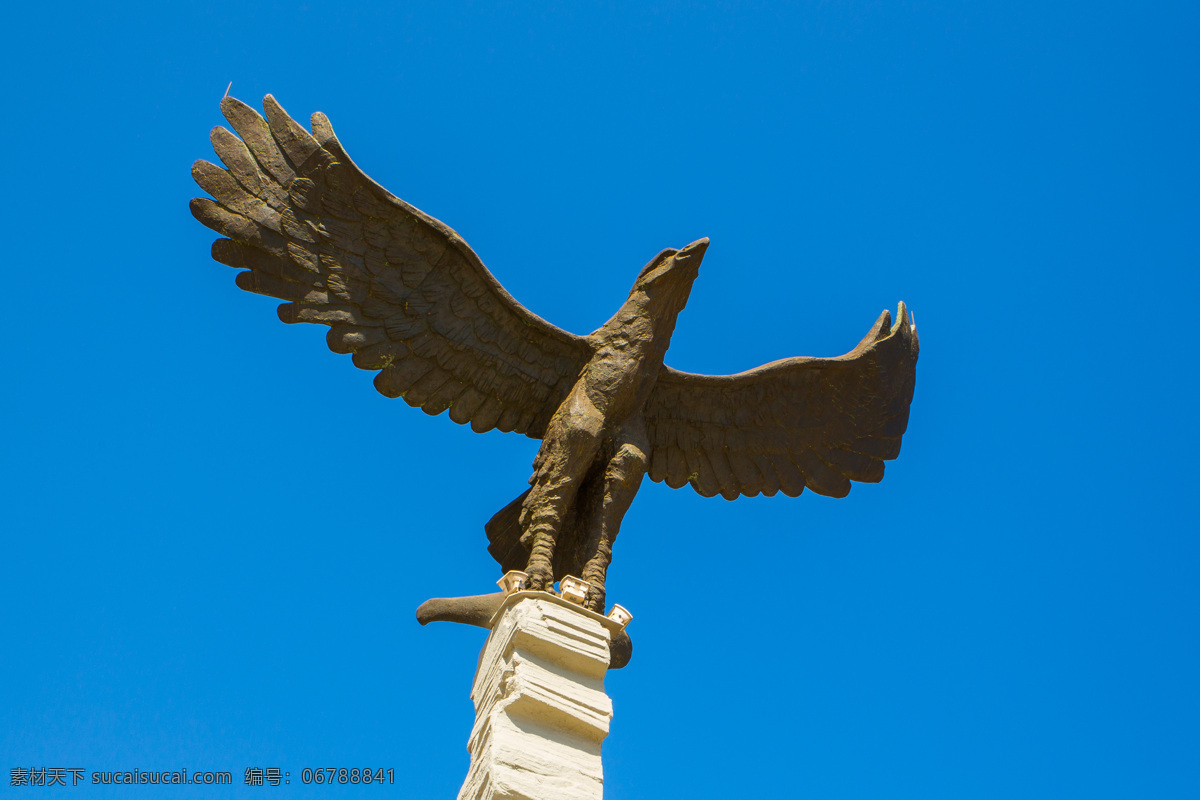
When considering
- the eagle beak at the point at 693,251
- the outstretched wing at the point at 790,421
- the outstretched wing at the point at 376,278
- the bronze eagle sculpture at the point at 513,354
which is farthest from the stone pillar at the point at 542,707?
the eagle beak at the point at 693,251

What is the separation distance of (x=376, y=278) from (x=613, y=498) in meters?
2.06

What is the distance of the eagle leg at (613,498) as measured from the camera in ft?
23.0

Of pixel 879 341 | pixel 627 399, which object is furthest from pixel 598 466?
pixel 879 341

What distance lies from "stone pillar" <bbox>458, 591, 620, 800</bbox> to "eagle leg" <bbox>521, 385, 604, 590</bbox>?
54 centimetres

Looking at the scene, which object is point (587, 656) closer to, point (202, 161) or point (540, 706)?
point (540, 706)

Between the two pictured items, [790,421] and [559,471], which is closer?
[559,471]

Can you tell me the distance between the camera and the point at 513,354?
24.3 feet

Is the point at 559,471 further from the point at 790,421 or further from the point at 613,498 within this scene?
the point at 790,421

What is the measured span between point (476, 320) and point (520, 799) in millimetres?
3079

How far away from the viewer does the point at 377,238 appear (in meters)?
6.98

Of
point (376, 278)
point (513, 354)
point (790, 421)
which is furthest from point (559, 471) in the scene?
point (790, 421)

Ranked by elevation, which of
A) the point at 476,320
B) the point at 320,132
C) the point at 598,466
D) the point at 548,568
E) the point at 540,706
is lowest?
the point at 540,706

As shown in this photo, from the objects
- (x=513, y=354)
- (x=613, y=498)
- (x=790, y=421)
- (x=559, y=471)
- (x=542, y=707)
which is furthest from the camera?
(x=790, y=421)

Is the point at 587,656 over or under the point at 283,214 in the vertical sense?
under
